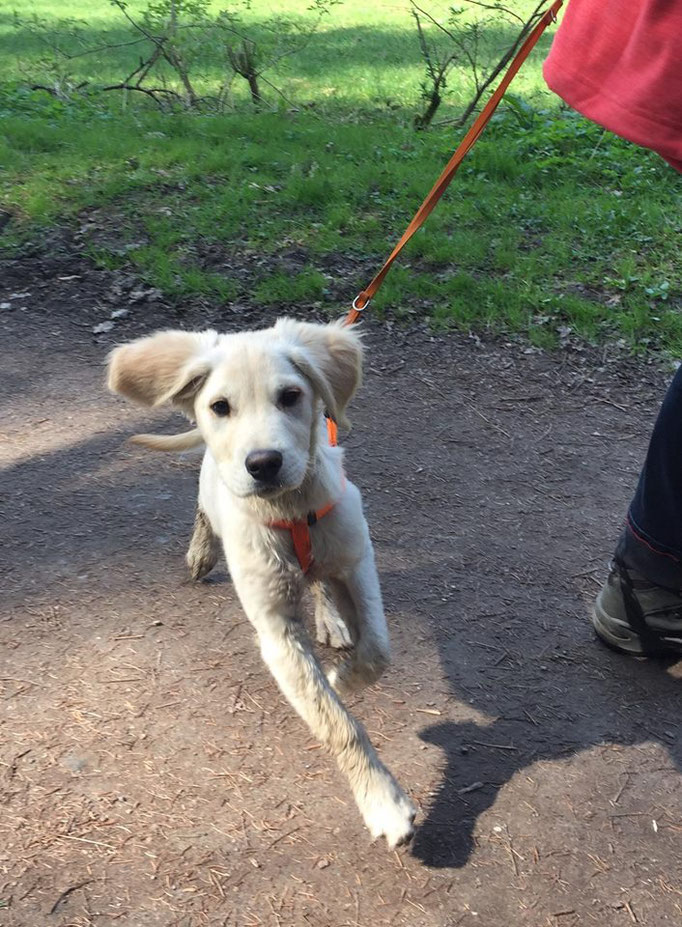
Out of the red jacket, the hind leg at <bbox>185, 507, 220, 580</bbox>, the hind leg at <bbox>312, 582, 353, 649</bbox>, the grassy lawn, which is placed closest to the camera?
the red jacket

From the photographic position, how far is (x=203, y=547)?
3.79 metres

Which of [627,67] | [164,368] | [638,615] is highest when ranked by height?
[627,67]

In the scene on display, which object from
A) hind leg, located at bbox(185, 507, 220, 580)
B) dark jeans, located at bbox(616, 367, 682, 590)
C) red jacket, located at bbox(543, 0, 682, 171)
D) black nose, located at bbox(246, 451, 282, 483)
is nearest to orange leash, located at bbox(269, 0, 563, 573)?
black nose, located at bbox(246, 451, 282, 483)

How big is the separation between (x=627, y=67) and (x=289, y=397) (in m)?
1.26

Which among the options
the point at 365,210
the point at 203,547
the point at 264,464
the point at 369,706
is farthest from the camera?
the point at 365,210

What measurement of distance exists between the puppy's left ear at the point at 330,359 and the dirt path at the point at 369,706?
1.07 meters

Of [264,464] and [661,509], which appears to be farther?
[661,509]

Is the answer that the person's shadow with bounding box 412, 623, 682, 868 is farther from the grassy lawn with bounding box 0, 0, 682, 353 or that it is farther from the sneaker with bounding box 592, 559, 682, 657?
the grassy lawn with bounding box 0, 0, 682, 353

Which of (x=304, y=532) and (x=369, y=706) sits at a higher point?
(x=304, y=532)

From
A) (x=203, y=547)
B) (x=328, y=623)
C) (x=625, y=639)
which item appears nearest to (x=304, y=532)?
(x=328, y=623)

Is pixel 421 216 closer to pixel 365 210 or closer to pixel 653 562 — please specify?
pixel 653 562

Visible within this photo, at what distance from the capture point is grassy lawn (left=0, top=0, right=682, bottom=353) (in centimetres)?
617

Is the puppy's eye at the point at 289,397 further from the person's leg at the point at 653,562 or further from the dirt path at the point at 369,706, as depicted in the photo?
the person's leg at the point at 653,562

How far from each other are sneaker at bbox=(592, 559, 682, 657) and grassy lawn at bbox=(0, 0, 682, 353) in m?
2.64
